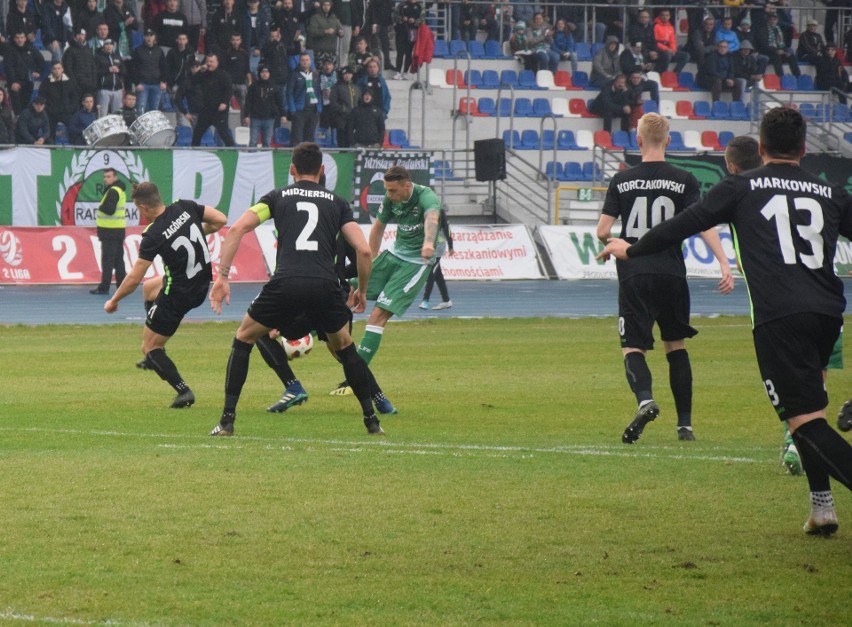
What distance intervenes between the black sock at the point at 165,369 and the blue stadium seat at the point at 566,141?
26315mm

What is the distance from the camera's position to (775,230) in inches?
254

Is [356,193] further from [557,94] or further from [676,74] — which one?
[676,74]

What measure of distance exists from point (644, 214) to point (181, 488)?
3.89 m

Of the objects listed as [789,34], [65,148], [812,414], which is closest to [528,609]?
[812,414]

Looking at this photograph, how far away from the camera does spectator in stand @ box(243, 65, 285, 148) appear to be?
32.9 meters

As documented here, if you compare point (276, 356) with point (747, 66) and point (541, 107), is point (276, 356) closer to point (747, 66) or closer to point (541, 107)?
point (541, 107)

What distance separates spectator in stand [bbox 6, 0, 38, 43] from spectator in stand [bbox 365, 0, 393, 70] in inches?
342

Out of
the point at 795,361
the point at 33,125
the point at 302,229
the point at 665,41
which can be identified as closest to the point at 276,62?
the point at 33,125

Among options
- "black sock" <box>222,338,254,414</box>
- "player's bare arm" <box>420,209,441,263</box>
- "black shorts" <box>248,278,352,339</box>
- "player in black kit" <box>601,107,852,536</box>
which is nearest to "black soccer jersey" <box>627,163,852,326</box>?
"player in black kit" <box>601,107,852,536</box>

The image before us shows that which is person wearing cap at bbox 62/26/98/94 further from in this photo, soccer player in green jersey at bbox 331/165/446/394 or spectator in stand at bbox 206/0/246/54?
soccer player in green jersey at bbox 331/165/446/394

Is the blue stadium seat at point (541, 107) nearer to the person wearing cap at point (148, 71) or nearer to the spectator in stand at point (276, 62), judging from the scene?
the spectator in stand at point (276, 62)

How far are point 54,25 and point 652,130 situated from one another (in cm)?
2507

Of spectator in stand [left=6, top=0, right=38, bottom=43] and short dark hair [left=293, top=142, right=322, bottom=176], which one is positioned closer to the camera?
short dark hair [left=293, top=142, right=322, bottom=176]

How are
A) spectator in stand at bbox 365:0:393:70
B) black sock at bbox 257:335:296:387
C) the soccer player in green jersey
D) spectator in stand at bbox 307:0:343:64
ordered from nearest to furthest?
black sock at bbox 257:335:296:387
the soccer player in green jersey
spectator in stand at bbox 307:0:343:64
spectator in stand at bbox 365:0:393:70
